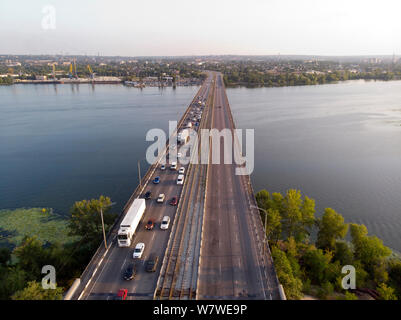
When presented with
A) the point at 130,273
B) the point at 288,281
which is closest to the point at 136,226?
the point at 130,273

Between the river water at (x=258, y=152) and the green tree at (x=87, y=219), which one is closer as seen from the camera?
the green tree at (x=87, y=219)

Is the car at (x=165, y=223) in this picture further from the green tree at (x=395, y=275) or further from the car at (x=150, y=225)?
the green tree at (x=395, y=275)

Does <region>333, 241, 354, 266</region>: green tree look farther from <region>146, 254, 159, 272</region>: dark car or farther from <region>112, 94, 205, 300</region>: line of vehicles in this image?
<region>146, 254, 159, 272</region>: dark car

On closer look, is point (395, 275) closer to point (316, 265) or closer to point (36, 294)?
point (316, 265)

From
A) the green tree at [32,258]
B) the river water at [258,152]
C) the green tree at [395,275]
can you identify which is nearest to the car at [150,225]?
the green tree at [32,258]

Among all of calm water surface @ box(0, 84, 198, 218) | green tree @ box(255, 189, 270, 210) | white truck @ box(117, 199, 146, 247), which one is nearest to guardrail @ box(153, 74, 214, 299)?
white truck @ box(117, 199, 146, 247)

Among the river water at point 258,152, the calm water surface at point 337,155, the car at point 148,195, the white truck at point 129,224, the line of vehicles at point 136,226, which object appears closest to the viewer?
the line of vehicles at point 136,226

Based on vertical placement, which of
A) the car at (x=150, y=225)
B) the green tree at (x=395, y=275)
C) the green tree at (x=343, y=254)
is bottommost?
the green tree at (x=395, y=275)
